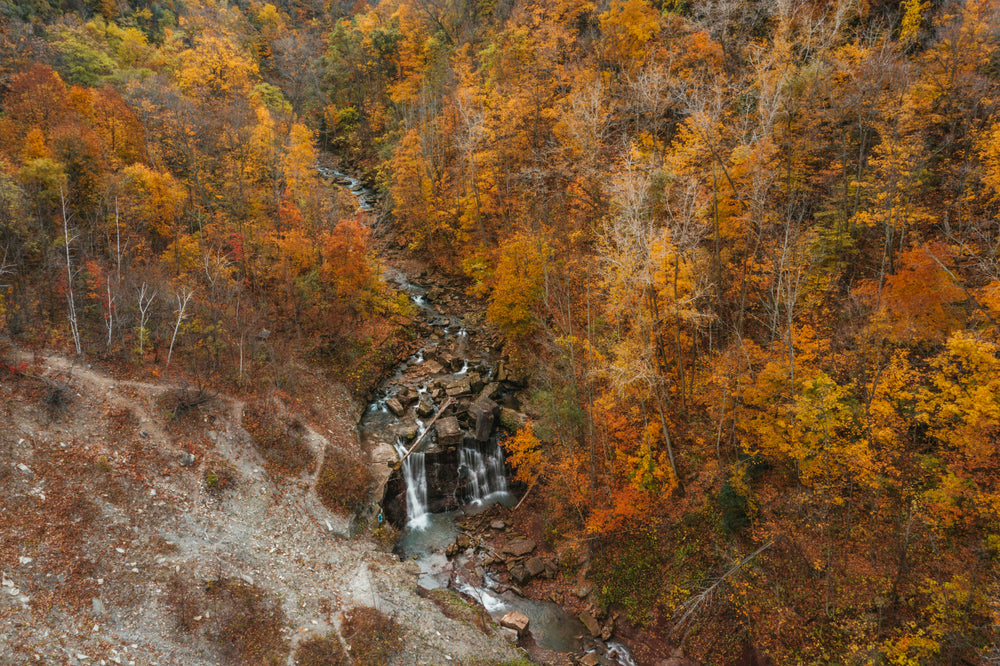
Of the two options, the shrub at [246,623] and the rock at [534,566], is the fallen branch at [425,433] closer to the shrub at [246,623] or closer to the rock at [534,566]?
the rock at [534,566]

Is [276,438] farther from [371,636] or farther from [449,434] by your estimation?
[371,636]

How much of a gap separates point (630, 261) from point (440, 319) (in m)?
20.8

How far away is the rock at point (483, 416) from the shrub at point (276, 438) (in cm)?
836

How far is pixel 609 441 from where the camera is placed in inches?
776

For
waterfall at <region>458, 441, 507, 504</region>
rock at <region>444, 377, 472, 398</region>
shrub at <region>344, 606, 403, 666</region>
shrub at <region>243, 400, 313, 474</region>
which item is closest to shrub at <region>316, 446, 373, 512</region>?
shrub at <region>243, 400, 313, 474</region>

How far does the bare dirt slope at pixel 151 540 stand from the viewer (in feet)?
40.5

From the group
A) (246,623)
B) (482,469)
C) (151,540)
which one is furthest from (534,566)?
(151,540)

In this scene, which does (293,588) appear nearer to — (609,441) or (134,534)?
(134,534)

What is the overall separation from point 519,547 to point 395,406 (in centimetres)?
1063

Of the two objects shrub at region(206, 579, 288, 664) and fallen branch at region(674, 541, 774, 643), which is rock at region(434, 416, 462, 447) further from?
fallen branch at region(674, 541, 774, 643)

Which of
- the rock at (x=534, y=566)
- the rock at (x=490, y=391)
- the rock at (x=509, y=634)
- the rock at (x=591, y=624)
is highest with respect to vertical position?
the rock at (x=490, y=391)

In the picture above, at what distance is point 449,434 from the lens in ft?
80.2

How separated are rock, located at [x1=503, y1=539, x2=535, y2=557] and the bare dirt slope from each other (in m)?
4.59

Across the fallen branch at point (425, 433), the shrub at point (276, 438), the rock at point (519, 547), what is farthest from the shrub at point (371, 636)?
the fallen branch at point (425, 433)
